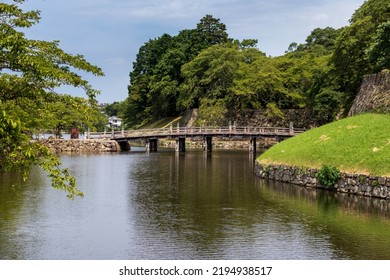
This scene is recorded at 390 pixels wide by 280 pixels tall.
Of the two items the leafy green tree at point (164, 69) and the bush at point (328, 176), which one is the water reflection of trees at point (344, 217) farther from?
the leafy green tree at point (164, 69)

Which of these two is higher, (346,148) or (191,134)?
(191,134)

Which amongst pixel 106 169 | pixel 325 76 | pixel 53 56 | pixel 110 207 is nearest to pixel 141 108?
pixel 325 76

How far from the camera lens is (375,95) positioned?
141 feet

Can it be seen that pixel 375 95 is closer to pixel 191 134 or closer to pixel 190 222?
pixel 190 222

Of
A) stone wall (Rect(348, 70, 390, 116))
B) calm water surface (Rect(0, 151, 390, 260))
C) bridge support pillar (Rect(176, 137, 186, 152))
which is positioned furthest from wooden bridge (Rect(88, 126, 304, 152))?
calm water surface (Rect(0, 151, 390, 260))

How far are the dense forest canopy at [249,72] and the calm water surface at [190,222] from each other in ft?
83.6

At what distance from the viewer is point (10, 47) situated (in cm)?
1188

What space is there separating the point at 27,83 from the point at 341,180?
20.7 meters

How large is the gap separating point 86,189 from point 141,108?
3108 inches

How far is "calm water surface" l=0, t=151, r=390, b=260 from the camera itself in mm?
16781

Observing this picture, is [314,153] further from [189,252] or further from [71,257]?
[71,257]

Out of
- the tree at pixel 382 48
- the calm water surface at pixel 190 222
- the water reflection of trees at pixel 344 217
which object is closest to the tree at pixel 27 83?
the calm water surface at pixel 190 222

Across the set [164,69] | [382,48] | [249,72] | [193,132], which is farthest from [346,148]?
[164,69]

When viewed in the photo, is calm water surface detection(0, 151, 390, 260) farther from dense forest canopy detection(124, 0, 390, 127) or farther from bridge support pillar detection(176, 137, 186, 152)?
bridge support pillar detection(176, 137, 186, 152)
